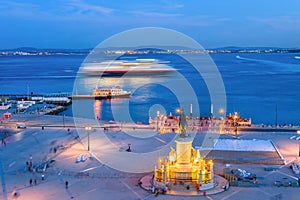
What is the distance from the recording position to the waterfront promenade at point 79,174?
25203 mm

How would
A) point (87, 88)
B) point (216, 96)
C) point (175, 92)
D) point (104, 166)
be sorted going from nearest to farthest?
point (104, 166) < point (216, 96) < point (175, 92) < point (87, 88)

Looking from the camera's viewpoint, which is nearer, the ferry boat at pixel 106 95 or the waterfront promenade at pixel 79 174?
the waterfront promenade at pixel 79 174

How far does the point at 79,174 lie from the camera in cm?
2927

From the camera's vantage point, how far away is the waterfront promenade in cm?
2520

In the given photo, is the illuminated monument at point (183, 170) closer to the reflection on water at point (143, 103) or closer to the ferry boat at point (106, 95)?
the reflection on water at point (143, 103)

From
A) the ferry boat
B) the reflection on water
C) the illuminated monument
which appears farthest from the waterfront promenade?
the ferry boat

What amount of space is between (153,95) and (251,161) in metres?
65.2

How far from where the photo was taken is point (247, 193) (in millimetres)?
25250

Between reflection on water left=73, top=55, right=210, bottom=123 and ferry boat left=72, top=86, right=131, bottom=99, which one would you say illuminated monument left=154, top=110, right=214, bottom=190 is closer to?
reflection on water left=73, top=55, right=210, bottom=123

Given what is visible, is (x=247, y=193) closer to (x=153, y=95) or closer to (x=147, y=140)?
(x=147, y=140)

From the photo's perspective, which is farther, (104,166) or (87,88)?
(87,88)

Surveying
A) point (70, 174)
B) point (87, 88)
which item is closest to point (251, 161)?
point (70, 174)

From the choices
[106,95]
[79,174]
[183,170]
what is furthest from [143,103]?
[183,170]

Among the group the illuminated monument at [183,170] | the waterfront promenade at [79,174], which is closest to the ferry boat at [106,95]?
the waterfront promenade at [79,174]
